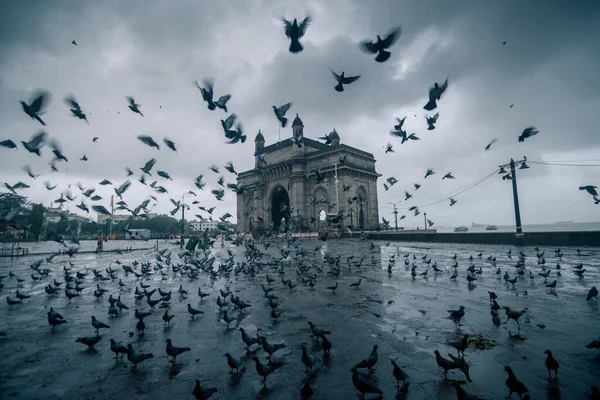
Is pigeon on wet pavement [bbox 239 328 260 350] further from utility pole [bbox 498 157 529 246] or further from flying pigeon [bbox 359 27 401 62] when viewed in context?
utility pole [bbox 498 157 529 246]

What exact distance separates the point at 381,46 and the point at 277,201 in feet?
163

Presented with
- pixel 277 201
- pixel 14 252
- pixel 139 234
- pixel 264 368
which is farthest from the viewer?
pixel 277 201

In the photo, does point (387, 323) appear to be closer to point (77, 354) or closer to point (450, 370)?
point (450, 370)

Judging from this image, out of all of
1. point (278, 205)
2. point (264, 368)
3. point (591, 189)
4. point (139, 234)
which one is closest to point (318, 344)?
point (264, 368)

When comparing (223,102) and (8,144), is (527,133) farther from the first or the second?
(8,144)

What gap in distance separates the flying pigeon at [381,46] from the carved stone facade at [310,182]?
33580 millimetres

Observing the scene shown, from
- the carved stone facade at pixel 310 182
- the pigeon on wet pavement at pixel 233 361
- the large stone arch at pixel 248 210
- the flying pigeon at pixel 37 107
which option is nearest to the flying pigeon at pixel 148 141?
the flying pigeon at pixel 37 107

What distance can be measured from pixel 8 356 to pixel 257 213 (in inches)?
1996

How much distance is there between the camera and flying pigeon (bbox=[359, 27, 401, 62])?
241 inches

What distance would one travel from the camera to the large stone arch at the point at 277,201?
172 ft

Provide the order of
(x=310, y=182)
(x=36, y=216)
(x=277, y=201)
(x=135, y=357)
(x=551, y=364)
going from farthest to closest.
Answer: (x=36, y=216) < (x=277, y=201) < (x=310, y=182) < (x=135, y=357) < (x=551, y=364)

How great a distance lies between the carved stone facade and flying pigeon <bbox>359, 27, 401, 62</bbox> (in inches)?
1322

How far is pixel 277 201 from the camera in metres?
55.3

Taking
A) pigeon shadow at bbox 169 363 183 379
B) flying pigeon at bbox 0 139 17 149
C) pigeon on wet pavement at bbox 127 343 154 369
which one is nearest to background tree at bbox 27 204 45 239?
flying pigeon at bbox 0 139 17 149
